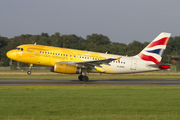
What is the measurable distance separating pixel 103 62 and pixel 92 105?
1728 centimetres

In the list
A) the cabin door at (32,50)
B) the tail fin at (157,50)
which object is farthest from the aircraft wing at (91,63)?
the tail fin at (157,50)

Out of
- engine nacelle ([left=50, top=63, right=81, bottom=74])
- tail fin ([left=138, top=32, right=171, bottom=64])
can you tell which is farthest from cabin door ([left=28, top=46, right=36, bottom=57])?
tail fin ([left=138, top=32, right=171, bottom=64])

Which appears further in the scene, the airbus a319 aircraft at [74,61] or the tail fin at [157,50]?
the tail fin at [157,50]

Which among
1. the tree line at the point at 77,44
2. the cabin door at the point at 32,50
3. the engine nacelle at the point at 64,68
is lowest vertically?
the engine nacelle at the point at 64,68

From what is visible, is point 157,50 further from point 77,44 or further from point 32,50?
point 77,44

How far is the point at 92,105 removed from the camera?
12.3m

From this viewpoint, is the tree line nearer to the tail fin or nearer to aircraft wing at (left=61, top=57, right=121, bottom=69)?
the tail fin

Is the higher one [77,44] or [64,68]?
[77,44]

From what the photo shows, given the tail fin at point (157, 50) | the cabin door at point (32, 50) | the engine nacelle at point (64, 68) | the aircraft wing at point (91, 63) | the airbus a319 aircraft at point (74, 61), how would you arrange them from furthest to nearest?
the tail fin at point (157, 50) < the cabin door at point (32, 50) < the airbus a319 aircraft at point (74, 61) < the aircraft wing at point (91, 63) < the engine nacelle at point (64, 68)

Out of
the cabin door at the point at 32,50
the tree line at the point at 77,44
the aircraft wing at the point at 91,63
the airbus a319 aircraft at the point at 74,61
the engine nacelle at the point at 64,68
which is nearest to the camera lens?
the engine nacelle at the point at 64,68

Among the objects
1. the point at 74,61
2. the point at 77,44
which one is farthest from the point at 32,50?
the point at 77,44

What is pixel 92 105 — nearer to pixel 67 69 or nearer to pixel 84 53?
pixel 67 69

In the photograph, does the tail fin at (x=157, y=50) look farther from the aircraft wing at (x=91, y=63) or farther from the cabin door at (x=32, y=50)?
the cabin door at (x=32, y=50)

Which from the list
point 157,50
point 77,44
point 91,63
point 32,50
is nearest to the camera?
point 91,63
